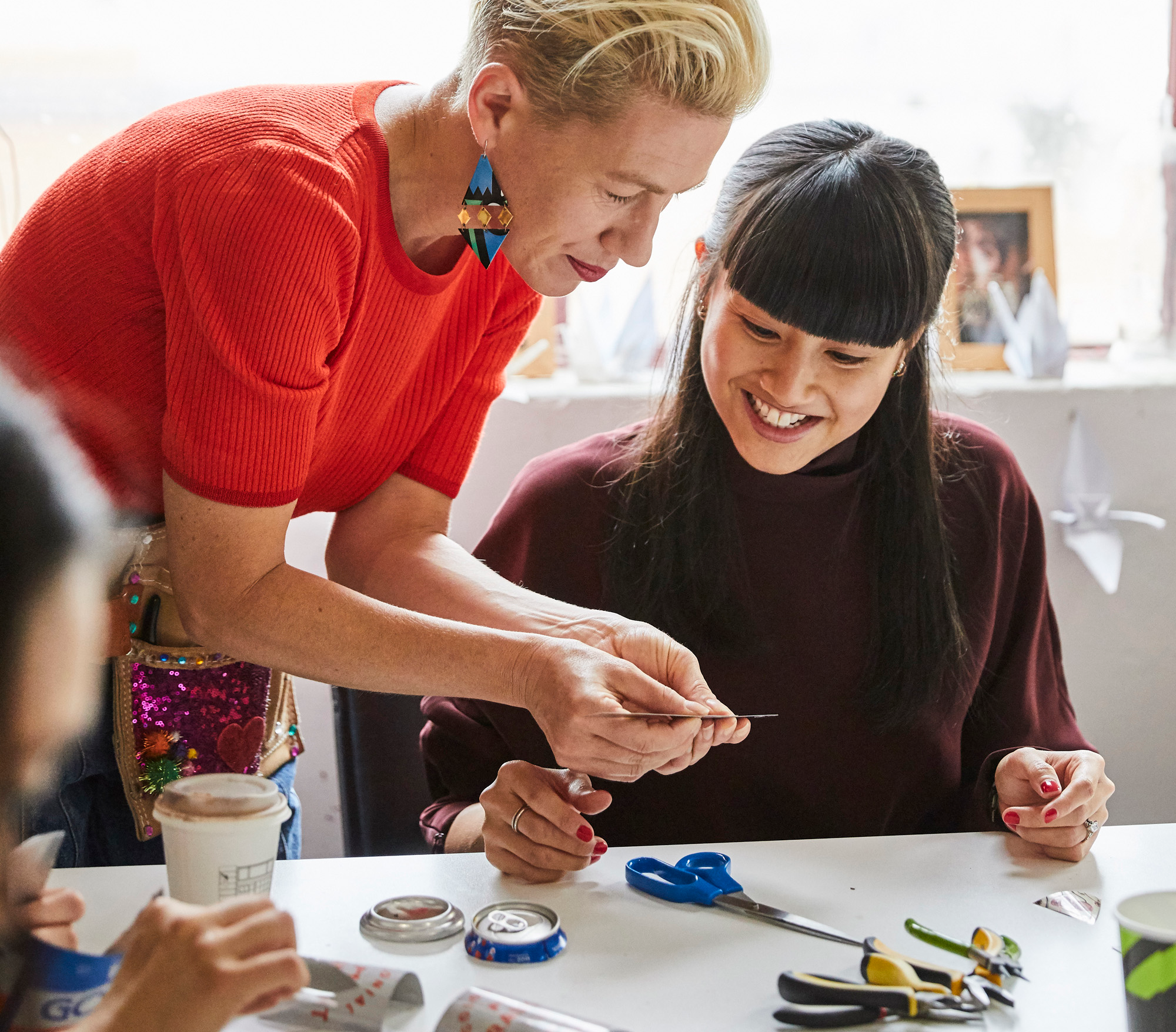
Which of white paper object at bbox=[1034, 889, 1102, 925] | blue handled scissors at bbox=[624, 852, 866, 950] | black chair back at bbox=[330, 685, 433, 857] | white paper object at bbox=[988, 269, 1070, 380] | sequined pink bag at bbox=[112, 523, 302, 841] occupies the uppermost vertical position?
white paper object at bbox=[988, 269, 1070, 380]

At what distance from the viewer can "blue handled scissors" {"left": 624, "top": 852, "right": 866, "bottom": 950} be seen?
879 mm

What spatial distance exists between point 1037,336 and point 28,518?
1.88m

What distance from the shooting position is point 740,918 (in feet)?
2.98

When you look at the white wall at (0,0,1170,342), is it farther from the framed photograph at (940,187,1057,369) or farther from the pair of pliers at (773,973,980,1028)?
the pair of pliers at (773,973,980,1028)

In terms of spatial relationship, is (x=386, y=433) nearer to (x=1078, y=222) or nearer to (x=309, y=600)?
(x=309, y=600)

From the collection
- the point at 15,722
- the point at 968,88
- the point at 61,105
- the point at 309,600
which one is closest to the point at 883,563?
the point at 309,600

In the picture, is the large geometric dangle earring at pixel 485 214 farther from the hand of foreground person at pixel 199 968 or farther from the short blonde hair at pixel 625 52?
the hand of foreground person at pixel 199 968

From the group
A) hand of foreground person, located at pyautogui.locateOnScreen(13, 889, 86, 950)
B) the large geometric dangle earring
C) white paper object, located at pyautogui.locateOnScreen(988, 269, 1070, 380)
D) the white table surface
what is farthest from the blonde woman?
A: white paper object, located at pyautogui.locateOnScreen(988, 269, 1070, 380)

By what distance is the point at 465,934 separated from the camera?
0.86 meters

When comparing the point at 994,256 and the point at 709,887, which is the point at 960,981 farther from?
the point at 994,256

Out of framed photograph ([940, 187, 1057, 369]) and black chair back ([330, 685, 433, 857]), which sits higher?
framed photograph ([940, 187, 1057, 369])

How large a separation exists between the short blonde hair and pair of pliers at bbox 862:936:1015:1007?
2.22ft

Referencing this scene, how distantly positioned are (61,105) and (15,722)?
1854 mm

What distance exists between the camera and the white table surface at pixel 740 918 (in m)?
0.78
